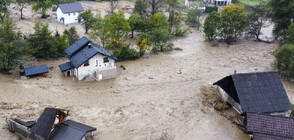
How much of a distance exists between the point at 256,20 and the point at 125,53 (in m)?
24.9

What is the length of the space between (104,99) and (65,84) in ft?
17.5

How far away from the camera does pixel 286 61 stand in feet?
114

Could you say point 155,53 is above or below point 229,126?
above

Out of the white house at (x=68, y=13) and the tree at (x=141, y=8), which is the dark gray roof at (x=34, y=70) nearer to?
the white house at (x=68, y=13)

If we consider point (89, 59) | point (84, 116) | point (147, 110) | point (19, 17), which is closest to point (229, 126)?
point (147, 110)

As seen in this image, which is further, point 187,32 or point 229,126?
point 187,32

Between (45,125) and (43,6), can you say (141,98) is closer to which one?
(45,125)

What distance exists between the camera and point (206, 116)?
26484 millimetres

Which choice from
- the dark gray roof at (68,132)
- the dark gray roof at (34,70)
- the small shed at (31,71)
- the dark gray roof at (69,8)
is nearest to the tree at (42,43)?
the dark gray roof at (34,70)

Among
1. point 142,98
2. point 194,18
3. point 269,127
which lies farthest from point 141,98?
point 194,18

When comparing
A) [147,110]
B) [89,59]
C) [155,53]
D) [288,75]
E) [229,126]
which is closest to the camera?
[229,126]

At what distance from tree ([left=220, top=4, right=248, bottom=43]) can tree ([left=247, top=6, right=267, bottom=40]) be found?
1913mm

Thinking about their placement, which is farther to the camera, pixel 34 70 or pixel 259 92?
pixel 34 70

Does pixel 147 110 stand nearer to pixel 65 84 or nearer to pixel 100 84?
pixel 100 84
